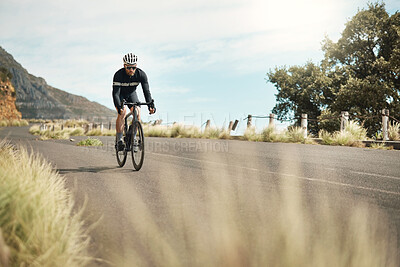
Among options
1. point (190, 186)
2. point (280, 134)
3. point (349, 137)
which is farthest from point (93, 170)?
point (280, 134)

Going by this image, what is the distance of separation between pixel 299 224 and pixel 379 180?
12.4 ft

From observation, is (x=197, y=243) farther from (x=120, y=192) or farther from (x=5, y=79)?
(x=5, y=79)

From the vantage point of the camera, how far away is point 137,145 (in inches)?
302

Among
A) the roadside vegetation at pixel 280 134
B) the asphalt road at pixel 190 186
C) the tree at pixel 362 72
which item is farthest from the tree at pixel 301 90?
the asphalt road at pixel 190 186

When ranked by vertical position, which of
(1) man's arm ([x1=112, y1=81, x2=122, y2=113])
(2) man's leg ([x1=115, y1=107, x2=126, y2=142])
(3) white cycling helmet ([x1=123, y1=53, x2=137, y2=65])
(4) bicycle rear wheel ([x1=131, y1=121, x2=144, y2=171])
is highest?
(3) white cycling helmet ([x1=123, y1=53, x2=137, y2=65])

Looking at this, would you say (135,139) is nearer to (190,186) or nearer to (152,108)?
(152,108)

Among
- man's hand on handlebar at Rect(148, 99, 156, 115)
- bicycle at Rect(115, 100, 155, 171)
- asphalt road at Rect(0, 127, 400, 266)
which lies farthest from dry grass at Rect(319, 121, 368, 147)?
bicycle at Rect(115, 100, 155, 171)

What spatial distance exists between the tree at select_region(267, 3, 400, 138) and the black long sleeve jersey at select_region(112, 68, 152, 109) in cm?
2606

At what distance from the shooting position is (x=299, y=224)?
3.73 metres

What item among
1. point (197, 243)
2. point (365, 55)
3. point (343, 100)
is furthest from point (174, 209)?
point (365, 55)

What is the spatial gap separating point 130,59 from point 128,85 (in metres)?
0.61

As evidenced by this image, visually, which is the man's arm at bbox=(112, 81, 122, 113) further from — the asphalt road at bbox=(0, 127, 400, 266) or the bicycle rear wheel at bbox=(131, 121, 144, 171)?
the asphalt road at bbox=(0, 127, 400, 266)

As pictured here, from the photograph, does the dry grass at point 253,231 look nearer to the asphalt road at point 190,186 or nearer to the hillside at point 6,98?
the asphalt road at point 190,186

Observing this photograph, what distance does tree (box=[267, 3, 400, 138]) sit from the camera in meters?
30.7
